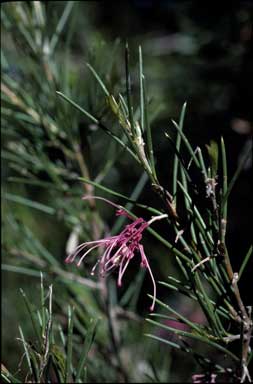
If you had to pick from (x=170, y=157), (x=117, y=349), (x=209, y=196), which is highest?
(x=209, y=196)

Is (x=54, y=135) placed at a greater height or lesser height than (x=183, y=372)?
greater

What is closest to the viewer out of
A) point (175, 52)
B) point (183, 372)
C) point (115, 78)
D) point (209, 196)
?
point (209, 196)

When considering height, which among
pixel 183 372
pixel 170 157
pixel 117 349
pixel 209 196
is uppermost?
pixel 209 196

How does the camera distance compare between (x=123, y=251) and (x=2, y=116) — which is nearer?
(x=123, y=251)

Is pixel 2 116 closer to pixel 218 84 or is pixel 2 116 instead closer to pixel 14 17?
pixel 14 17

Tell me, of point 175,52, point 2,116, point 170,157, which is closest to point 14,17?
point 2,116

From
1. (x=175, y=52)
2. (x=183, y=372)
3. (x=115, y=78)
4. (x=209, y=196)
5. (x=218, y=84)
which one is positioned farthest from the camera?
(x=175, y=52)

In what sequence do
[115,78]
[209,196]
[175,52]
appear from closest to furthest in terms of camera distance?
[209,196]
[115,78]
[175,52]

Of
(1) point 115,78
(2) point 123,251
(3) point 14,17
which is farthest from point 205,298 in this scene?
(3) point 14,17

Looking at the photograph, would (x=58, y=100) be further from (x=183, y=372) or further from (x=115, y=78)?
(x=183, y=372)
